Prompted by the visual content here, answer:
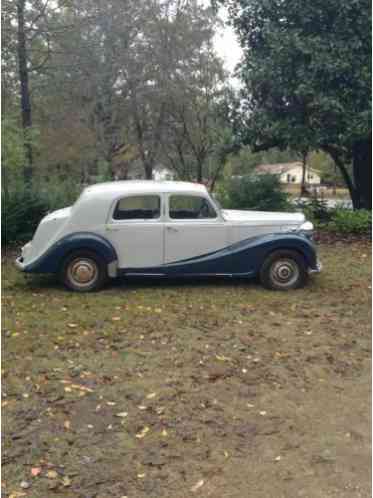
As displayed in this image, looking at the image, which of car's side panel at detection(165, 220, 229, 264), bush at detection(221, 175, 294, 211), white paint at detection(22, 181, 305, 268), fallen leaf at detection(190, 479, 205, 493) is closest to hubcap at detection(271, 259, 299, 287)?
white paint at detection(22, 181, 305, 268)

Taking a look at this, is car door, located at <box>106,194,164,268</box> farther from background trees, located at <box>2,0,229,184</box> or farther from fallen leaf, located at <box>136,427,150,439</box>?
background trees, located at <box>2,0,229,184</box>

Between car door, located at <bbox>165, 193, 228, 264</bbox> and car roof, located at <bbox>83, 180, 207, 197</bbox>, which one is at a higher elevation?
car roof, located at <bbox>83, 180, 207, 197</bbox>

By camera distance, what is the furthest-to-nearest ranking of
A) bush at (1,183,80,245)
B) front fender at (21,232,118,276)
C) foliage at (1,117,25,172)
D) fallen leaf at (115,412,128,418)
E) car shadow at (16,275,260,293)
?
bush at (1,183,80,245)
foliage at (1,117,25,172)
car shadow at (16,275,260,293)
front fender at (21,232,118,276)
fallen leaf at (115,412,128,418)

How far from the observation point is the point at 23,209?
36.5 feet

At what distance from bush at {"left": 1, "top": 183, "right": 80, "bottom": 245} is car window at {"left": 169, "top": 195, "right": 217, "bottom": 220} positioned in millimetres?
5185

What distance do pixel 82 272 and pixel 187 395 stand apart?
364cm

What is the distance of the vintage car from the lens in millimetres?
7203

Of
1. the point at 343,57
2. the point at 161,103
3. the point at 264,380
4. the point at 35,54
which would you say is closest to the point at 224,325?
the point at 264,380

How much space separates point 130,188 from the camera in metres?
7.33

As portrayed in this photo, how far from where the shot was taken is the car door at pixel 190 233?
7254 mm

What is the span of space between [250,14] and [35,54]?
7.14 m

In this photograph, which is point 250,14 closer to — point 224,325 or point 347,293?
point 347,293

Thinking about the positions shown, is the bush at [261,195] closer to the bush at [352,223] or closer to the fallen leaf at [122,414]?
the bush at [352,223]

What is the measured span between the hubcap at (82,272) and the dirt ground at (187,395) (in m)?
0.33
